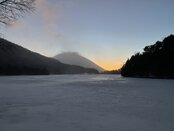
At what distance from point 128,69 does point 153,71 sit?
25546 millimetres

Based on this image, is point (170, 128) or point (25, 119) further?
point (25, 119)

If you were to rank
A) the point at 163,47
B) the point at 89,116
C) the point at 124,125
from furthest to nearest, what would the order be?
the point at 163,47, the point at 89,116, the point at 124,125

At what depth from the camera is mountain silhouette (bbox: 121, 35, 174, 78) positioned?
104 meters

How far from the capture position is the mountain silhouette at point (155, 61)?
104 meters

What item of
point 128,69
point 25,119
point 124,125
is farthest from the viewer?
point 128,69

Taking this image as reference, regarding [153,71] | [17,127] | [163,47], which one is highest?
[163,47]

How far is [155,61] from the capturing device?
11306cm

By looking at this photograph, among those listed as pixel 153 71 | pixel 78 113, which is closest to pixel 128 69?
pixel 153 71

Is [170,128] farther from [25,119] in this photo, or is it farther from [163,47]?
[163,47]

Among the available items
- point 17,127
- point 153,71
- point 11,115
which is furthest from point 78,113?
point 153,71

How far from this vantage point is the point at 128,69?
5394 inches

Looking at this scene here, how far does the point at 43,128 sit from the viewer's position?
10.2 m

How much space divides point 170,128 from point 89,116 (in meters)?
4.03

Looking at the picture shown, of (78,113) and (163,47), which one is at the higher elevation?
(163,47)
